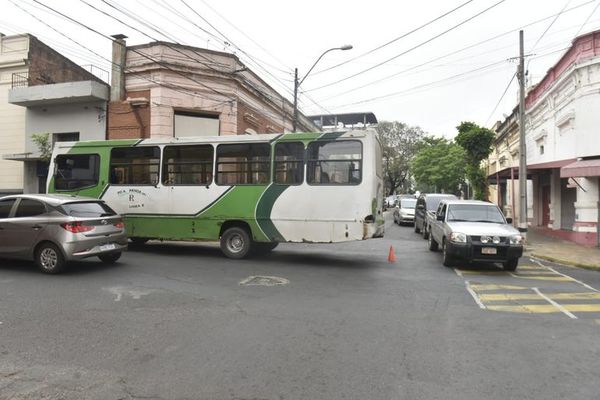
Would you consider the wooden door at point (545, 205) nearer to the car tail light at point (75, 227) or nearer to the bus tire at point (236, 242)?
the bus tire at point (236, 242)

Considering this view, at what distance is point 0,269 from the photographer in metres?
9.65

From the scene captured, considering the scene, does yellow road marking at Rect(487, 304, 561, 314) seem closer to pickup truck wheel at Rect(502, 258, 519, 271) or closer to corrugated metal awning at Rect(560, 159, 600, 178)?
pickup truck wheel at Rect(502, 258, 519, 271)

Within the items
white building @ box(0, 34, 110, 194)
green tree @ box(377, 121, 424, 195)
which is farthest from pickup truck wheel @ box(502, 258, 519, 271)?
green tree @ box(377, 121, 424, 195)

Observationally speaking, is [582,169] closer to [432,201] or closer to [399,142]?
[432,201]

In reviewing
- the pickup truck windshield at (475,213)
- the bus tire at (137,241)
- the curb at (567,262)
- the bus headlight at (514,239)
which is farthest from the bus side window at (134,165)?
the curb at (567,262)

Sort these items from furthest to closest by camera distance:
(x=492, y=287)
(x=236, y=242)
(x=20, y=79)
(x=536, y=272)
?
1. (x=20, y=79)
2. (x=236, y=242)
3. (x=536, y=272)
4. (x=492, y=287)

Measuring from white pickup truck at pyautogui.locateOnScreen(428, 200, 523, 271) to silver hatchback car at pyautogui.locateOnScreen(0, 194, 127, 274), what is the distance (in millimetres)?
7633

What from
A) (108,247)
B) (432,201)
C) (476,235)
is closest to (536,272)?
(476,235)

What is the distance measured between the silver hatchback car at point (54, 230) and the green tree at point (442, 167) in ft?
141

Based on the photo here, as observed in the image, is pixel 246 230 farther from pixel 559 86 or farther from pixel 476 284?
pixel 559 86

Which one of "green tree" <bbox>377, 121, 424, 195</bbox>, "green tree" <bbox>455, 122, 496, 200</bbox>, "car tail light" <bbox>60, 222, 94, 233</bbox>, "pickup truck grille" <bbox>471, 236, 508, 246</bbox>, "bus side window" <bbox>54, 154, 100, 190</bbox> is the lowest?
"pickup truck grille" <bbox>471, 236, 508, 246</bbox>

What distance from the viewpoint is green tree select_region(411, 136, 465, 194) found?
49.3m

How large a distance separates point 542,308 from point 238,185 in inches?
289

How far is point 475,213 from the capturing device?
1202 centimetres
